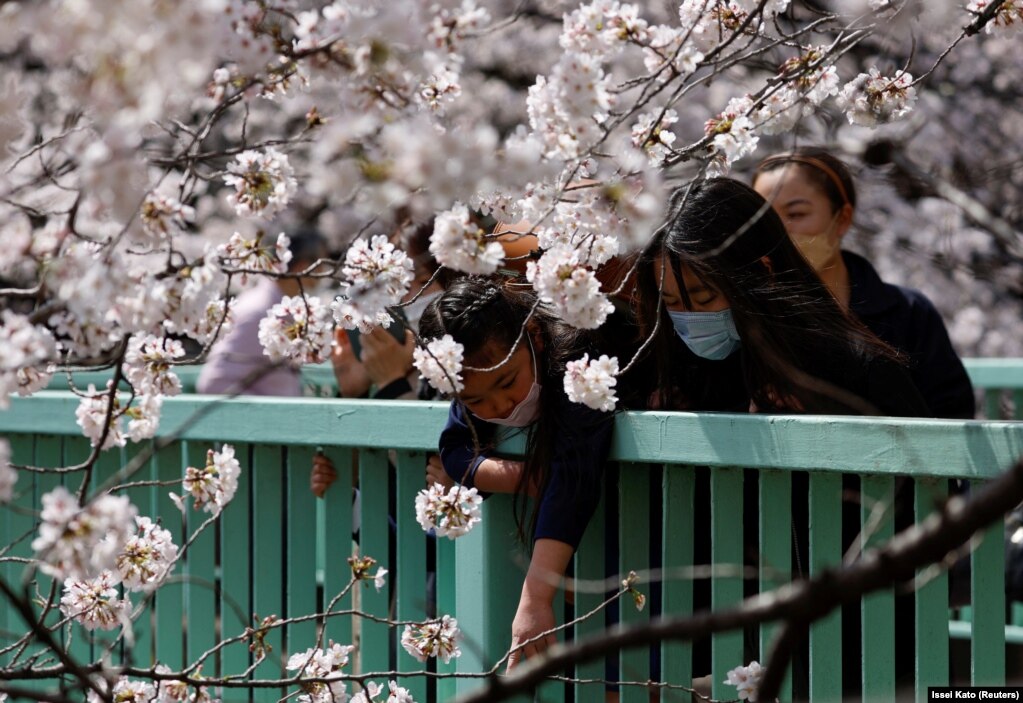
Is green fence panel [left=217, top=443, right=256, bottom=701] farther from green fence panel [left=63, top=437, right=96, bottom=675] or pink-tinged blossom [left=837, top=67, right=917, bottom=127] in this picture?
pink-tinged blossom [left=837, top=67, right=917, bottom=127]

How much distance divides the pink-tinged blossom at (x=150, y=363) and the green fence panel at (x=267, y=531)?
3.28ft

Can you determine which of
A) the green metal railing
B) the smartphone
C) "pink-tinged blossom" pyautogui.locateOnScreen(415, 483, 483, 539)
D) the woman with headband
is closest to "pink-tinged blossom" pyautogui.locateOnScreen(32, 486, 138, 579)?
the green metal railing

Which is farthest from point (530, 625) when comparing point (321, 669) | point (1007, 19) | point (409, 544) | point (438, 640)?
point (1007, 19)

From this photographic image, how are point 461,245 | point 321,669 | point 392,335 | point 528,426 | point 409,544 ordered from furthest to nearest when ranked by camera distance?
point 392,335
point 409,544
point 528,426
point 321,669
point 461,245

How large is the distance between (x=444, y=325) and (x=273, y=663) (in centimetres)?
117

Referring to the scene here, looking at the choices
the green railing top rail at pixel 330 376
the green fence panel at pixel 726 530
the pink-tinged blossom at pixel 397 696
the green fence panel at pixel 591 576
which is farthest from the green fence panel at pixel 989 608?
the green railing top rail at pixel 330 376

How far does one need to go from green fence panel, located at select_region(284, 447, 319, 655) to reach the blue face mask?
3.42 ft

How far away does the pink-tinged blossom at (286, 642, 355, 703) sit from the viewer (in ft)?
8.64

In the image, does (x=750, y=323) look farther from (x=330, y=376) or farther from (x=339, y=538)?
(x=330, y=376)

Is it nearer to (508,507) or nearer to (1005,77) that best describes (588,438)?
(508,507)

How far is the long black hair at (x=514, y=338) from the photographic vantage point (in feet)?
9.40

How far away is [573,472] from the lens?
9.12 feet

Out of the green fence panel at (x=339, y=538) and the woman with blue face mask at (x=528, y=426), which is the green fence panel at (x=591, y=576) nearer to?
the woman with blue face mask at (x=528, y=426)

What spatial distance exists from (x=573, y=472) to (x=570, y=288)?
58cm
